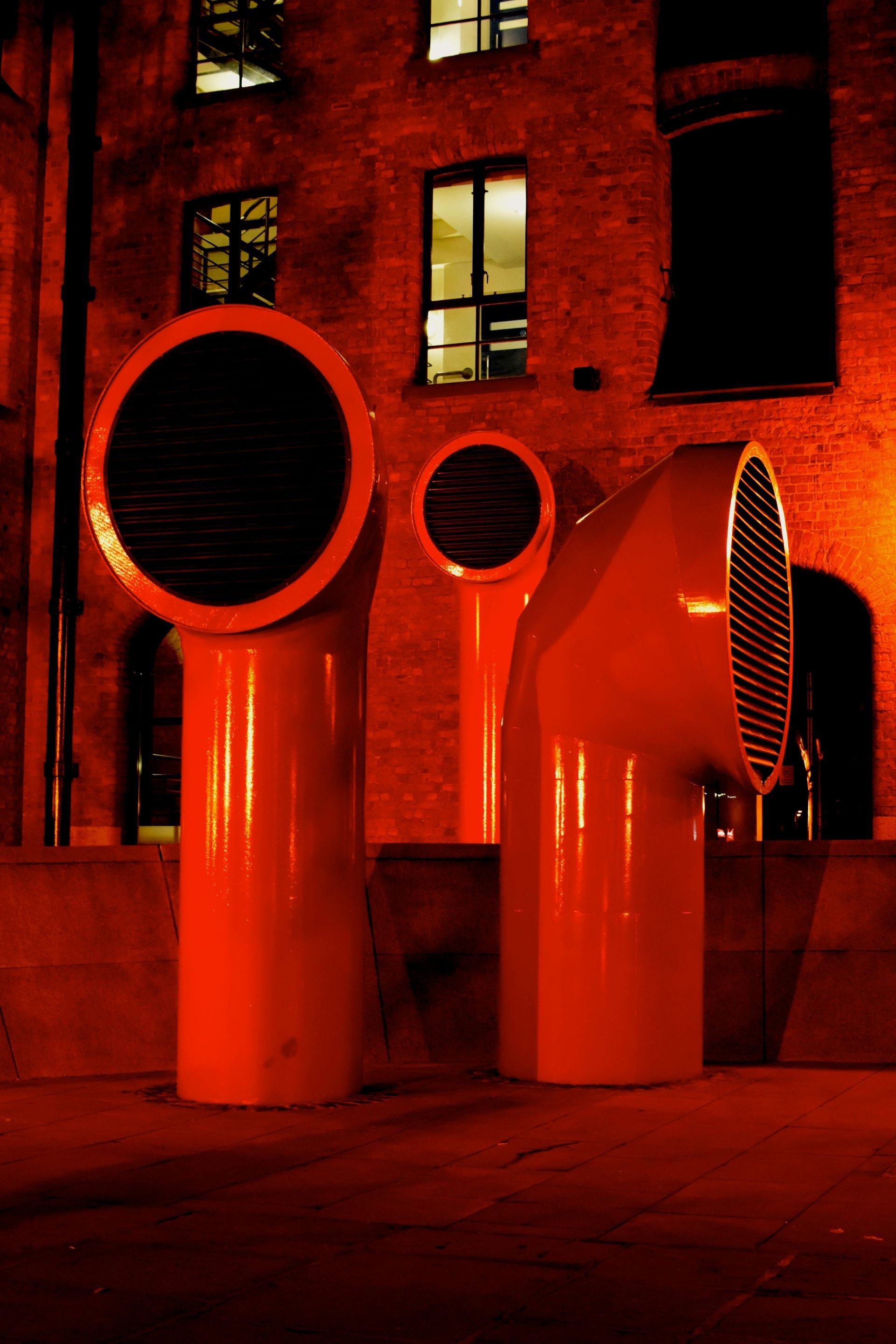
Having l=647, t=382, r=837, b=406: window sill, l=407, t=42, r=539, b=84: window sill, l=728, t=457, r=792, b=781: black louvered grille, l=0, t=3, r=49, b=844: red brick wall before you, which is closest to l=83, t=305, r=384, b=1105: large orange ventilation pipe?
l=728, t=457, r=792, b=781: black louvered grille

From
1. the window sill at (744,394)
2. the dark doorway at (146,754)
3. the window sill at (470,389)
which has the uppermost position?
the window sill at (470,389)

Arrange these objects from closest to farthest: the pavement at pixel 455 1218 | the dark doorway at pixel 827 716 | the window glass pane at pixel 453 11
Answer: the pavement at pixel 455 1218 → the dark doorway at pixel 827 716 → the window glass pane at pixel 453 11

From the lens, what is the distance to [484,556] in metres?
10.3

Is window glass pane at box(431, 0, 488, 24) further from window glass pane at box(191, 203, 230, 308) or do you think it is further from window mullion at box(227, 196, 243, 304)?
window glass pane at box(191, 203, 230, 308)

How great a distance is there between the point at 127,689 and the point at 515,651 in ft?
30.6

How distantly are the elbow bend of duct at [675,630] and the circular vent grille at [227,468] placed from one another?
108 centimetres

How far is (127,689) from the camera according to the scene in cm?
1470

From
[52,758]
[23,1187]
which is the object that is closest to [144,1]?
[52,758]

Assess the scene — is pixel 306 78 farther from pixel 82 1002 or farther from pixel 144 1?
pixel 82 1002

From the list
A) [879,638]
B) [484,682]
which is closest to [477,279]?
[879,638]

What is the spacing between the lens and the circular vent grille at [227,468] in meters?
5.23

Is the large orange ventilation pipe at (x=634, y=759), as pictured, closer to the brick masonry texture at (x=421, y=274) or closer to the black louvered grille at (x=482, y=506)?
the black louvered grille at (x=482, y=506)

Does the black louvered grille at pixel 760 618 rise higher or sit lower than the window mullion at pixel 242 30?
lower

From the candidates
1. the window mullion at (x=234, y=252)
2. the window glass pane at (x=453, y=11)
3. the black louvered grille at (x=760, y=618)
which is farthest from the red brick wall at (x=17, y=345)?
the black louvered grille at (x=760, y=618)
